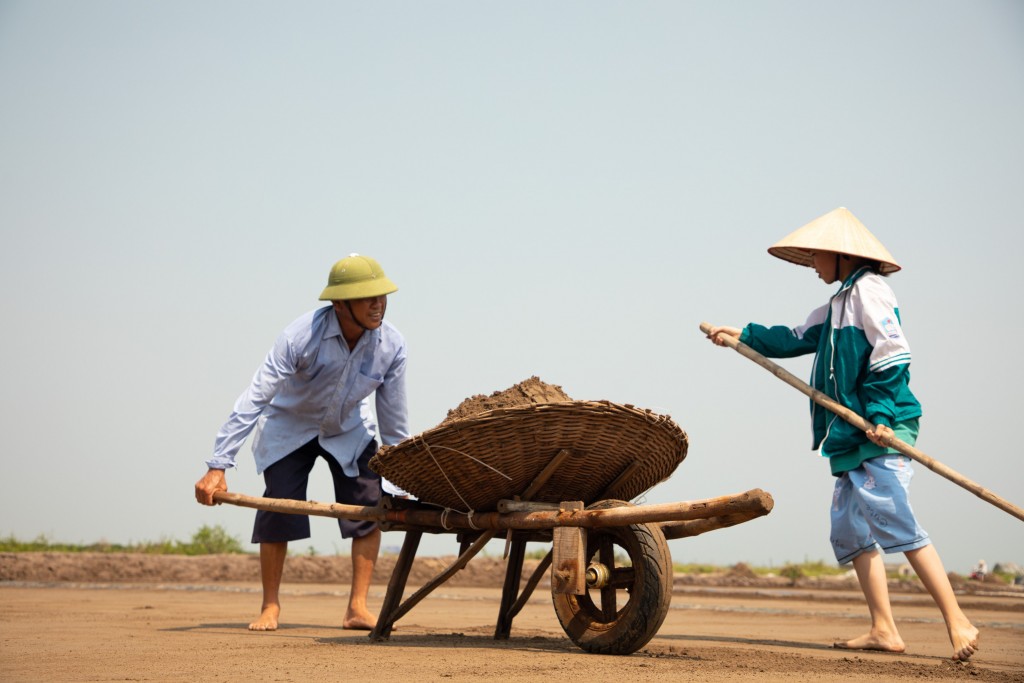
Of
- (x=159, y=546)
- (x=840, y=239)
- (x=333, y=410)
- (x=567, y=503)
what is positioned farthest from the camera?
(x=159, y=546)

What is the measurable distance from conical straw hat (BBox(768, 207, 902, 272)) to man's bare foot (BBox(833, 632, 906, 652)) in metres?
1.67

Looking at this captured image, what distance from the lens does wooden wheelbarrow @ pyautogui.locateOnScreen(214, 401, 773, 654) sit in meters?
4.09

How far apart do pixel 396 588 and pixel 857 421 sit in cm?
217

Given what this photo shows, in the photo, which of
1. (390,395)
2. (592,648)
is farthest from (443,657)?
(390,395)

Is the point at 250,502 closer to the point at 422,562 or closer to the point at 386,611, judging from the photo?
the point at 386,611

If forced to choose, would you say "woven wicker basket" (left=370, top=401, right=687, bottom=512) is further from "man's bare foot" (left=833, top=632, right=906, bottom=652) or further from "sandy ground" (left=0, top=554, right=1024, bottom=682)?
"man's bare foot" (left=833, top=632, right=906, bottom=652)

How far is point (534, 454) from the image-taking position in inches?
169

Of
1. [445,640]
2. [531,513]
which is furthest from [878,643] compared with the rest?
[445,640]

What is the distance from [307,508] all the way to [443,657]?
3.99ft

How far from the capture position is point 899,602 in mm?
9312

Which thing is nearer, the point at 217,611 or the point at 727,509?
the point at 727,509

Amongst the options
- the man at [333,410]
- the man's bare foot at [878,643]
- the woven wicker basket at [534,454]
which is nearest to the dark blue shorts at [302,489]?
the man at [333,410]

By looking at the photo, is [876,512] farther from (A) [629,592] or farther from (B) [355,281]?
(B) [355,281]

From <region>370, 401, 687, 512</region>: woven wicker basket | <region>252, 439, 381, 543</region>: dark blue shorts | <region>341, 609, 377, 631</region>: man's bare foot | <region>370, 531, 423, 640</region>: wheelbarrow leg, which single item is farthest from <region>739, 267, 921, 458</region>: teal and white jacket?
<region>341, 609, 377, 631</region>: man's bare foot
